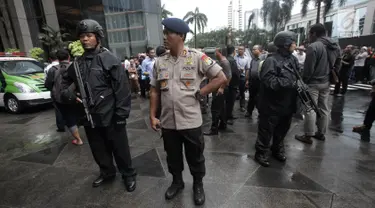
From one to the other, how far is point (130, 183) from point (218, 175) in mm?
1209

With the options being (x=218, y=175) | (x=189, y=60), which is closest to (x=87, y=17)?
(x=189, y=60)

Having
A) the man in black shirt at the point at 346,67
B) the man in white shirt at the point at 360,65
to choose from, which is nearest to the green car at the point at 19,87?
the man in black shirt at the point at 346,67

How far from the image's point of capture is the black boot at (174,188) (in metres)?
2.43

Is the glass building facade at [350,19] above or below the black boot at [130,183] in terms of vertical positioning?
above

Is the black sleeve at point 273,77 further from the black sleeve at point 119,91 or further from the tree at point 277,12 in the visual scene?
the tree at point 277,12

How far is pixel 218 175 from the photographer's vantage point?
291 cm

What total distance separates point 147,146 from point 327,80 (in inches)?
138

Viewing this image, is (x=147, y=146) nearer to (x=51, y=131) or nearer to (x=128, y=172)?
(x=128, y=172)

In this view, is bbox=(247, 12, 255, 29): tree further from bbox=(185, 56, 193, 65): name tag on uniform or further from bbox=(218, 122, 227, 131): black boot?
bbox=(185, 56, 193, 65): name tag on uniform

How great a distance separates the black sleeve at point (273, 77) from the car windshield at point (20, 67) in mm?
7810

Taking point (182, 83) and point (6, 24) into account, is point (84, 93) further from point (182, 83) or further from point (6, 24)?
point (6, 24)

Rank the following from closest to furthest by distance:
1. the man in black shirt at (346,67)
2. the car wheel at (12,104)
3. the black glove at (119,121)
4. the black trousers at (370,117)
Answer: the black glove at (119,121)
the black trousers at (370,117)
the car wheel at (12,104)
the man in black shirt at (346,67)

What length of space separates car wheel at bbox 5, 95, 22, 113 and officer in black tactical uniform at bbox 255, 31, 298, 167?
7.39m

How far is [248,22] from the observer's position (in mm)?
49938
